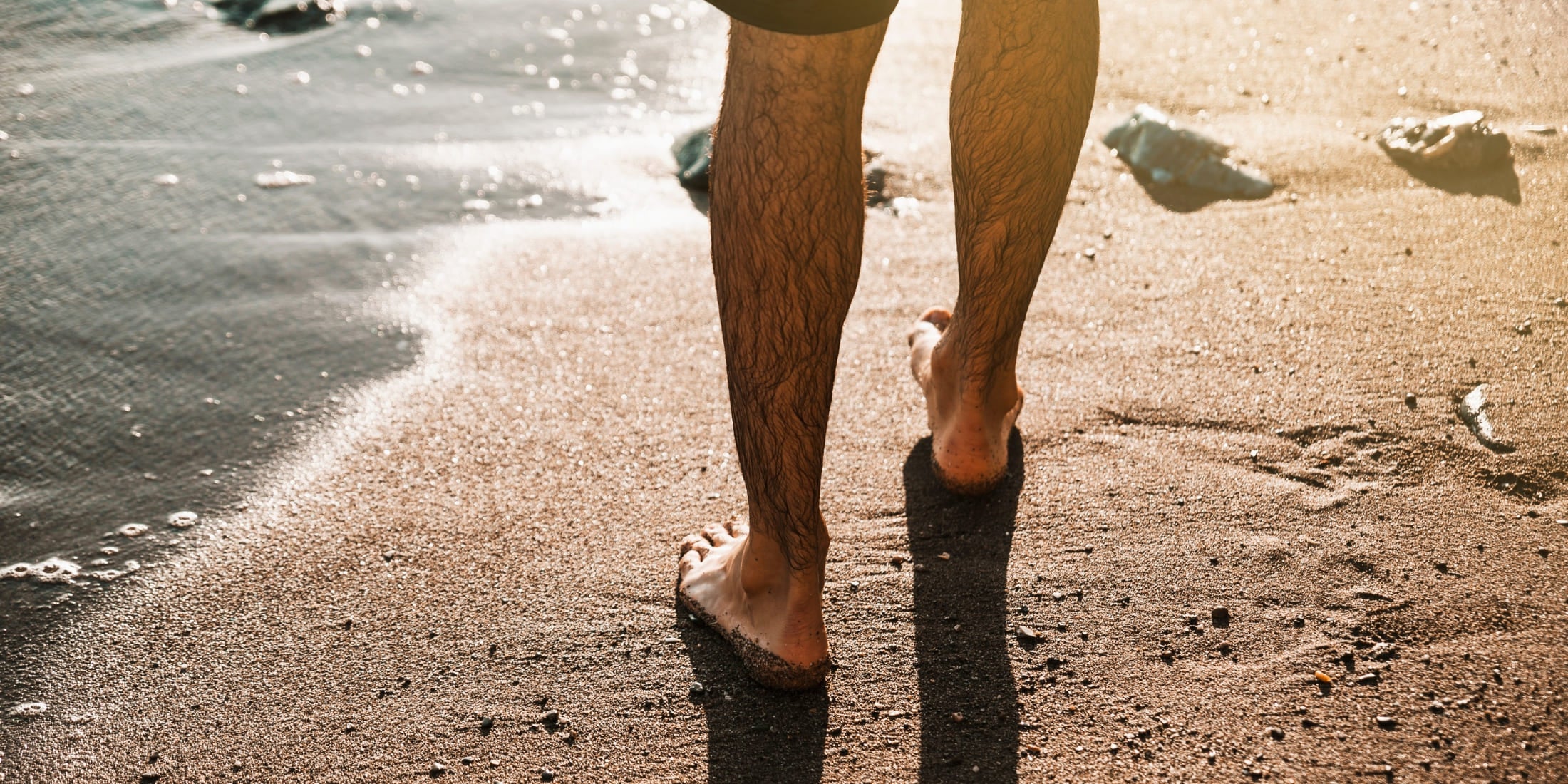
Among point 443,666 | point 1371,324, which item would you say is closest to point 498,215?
point 443,666

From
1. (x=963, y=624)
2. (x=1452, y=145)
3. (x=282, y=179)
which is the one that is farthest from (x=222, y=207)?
(x=1452, y=145)

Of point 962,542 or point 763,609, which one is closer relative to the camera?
point 763,609

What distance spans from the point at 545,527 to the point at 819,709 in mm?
631

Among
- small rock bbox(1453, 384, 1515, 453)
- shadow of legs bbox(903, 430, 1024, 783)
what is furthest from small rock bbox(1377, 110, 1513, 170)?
shadow of legs bbox(903, 430, 1024, 783)

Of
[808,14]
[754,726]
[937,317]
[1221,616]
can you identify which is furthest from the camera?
[937,317]

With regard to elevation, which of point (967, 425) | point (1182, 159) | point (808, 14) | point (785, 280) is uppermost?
point (808, 14)

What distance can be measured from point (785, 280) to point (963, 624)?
636 mm

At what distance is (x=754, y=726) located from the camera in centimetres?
152

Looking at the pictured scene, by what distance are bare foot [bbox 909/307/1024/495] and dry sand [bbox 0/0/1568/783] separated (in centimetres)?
6

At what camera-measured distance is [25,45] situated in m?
3.92

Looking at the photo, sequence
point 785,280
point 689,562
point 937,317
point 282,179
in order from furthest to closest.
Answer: point 282,179, point 937,317, point 689,562, point 785,280

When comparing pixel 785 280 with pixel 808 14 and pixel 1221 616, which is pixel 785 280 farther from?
pixel 1221 616

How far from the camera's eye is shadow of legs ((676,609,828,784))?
57.0 inches

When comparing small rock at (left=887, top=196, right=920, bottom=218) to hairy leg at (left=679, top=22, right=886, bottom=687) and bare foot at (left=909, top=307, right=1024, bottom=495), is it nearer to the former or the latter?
bare foot at (left=909, top=307, right=1024, bottom=495)
